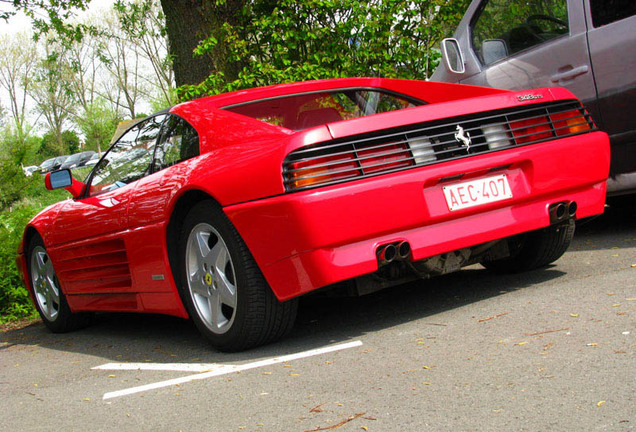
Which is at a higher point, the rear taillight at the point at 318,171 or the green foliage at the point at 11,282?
the rear taillight at the point at 318,171

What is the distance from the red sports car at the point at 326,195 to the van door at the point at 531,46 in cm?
129

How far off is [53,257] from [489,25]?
3837 millimetres

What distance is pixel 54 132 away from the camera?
68.0 meters

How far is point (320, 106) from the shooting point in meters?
4.80

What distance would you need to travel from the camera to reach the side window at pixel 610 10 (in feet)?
17.6

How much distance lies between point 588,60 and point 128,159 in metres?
3.22

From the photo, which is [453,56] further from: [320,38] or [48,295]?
[48,295]

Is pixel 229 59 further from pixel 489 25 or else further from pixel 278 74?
pixel 489 25

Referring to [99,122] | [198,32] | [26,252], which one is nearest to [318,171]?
[26,252]

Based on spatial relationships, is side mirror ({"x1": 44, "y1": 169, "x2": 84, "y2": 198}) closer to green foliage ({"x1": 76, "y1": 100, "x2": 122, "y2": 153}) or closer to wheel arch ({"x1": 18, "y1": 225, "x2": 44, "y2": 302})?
wheel arch ({"x1": 18, "y1": 225, "x2": 44, "y2": 302})

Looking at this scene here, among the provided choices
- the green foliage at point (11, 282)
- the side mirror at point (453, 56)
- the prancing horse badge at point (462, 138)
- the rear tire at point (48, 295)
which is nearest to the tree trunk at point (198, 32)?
the green foliage at point (11, 282)

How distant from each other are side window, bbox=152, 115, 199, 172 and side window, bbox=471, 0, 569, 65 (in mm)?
2901

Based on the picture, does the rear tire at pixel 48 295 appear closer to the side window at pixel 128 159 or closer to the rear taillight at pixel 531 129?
the side window at pixel 128 159

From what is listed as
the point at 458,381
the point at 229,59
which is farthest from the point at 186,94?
the point at 458,381
